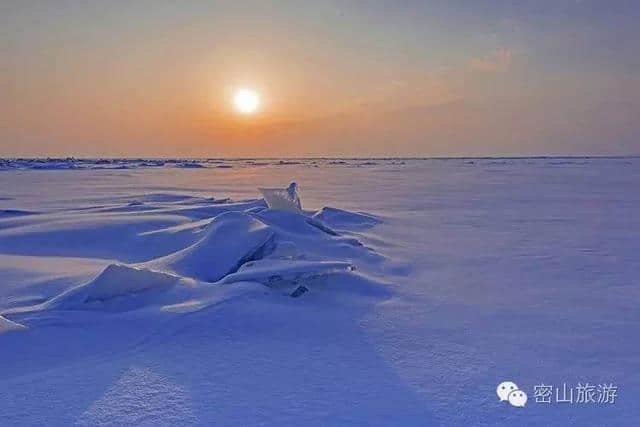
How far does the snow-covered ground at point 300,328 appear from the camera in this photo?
5.02ft

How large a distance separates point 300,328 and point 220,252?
109 cm

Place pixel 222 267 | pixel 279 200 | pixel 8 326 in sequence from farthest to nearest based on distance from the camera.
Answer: pixel 279 200 → pixel 222 267 → pixel 8 326

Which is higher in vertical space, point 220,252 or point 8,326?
point 220,252

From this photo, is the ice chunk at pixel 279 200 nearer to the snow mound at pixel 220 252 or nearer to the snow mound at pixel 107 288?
the snow mound at pixel 220 252

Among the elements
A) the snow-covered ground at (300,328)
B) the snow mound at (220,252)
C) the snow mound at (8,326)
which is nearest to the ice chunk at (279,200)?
the snow-covered ground at (300,328)

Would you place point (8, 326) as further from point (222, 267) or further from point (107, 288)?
point (222, 267)

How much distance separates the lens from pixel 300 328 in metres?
2.21

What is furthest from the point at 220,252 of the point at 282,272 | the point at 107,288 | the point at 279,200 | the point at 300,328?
the point at 279,200

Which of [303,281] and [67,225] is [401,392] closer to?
[303,281]

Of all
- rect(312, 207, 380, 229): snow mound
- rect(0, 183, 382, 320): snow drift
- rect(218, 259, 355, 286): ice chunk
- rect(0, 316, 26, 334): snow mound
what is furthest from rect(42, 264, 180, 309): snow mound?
rect(312, 207, 380, 229): snow mound

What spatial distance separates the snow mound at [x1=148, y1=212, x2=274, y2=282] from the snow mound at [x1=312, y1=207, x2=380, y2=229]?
7.22 feet

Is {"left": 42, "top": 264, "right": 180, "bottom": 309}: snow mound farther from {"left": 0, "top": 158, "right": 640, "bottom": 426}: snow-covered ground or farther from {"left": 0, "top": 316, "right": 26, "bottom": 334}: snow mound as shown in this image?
{"left": 0, "top": 316, "right": 26, "bottom": 334}: snow mound

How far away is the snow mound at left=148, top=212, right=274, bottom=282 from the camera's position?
117 inches

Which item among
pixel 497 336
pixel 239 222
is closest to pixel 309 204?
pixel 239 222
